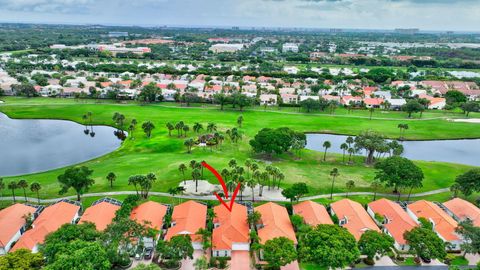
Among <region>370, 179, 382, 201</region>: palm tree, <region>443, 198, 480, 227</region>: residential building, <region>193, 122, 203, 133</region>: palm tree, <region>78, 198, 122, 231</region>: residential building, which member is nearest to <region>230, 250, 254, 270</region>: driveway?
<region>78, 198, 122, 231</region>: residential building

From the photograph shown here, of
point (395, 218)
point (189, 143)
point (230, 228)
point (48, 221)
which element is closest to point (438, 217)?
point (395, 218)

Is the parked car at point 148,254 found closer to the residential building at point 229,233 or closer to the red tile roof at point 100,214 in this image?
the red tile roof at point 100,214

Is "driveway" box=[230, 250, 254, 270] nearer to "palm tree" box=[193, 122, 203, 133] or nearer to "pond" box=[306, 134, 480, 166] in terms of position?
"palm tree" box=[193, 122, 203, 133]

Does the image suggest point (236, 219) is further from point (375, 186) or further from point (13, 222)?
point (13, 222)

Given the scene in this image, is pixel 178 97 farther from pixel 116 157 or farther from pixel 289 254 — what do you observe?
pixel 289 254

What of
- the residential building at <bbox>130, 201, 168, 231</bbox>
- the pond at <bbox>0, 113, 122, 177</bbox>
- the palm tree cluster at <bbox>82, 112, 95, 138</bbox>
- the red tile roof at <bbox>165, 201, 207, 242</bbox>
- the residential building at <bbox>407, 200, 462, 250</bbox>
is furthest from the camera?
the palm tree cluster at <bbox>82, 112, 95, 138</bbox>
